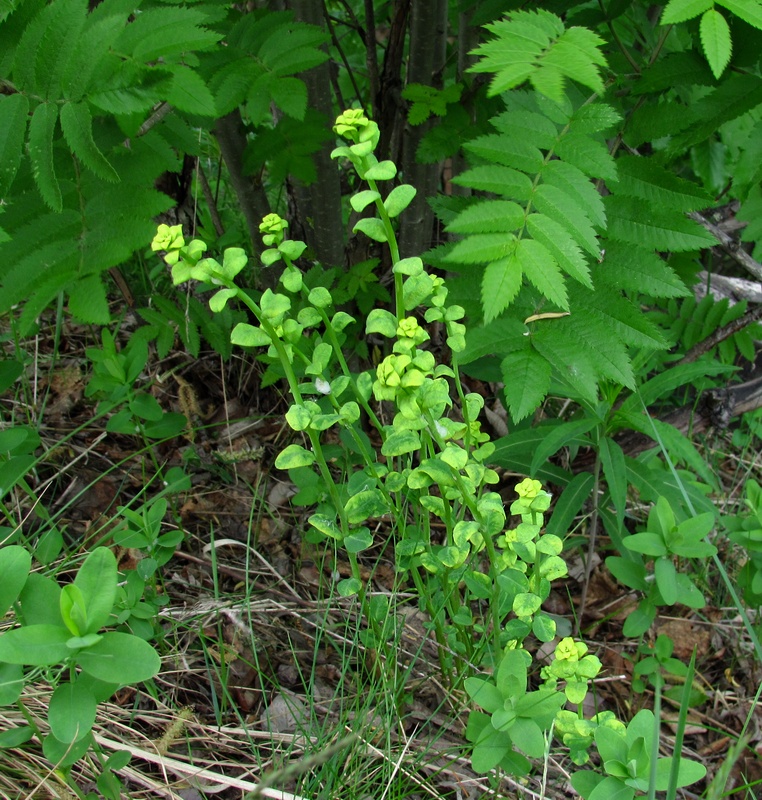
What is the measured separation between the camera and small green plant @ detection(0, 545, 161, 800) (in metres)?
1.24

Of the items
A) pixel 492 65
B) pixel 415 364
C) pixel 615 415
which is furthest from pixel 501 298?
pixel 615 415

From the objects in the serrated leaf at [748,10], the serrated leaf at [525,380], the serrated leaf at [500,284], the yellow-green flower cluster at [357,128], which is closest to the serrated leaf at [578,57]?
the serrated leaf at [748,10]

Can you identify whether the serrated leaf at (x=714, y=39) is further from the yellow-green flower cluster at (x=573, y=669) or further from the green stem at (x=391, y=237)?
the yellow-green flower cluster at (x=573, y=669)

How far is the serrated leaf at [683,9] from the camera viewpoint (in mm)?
1484

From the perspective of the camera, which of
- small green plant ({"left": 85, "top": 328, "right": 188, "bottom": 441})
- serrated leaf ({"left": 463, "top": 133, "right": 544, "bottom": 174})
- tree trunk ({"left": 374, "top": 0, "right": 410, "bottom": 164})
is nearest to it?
serrated leaf ({"left": 463, "top": 133, "right": 544, "bottom": 174})

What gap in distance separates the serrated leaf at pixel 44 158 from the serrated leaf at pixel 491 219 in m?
0.88

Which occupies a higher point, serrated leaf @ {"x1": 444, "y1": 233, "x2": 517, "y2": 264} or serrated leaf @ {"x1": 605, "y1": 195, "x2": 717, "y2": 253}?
serrated leaf @ {"x1": 444, "y1": 233, "x2": 517, "y2": 264}

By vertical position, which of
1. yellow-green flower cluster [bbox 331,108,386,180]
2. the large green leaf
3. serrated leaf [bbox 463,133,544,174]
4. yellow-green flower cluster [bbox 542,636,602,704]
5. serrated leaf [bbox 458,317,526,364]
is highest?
yellow-green flower cluster [bbox 331,108,386,180]

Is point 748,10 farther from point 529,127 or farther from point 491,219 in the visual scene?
point 491,219

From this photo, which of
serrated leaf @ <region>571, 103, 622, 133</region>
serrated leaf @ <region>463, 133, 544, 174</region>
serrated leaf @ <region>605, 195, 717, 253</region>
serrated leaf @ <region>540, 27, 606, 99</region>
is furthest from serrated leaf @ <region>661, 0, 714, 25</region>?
serrated leaf @ <region>605, 195, 717, 253</region>

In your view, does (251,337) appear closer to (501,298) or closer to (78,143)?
(501,298)

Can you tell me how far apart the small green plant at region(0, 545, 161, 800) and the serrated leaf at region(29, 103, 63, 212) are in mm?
800

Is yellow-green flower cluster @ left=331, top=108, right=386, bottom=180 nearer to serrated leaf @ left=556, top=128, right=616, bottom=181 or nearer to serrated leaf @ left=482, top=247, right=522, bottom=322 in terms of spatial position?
serrated leaf @ left=482, top=247, right=522, bottom=322

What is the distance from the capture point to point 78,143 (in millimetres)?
1669
